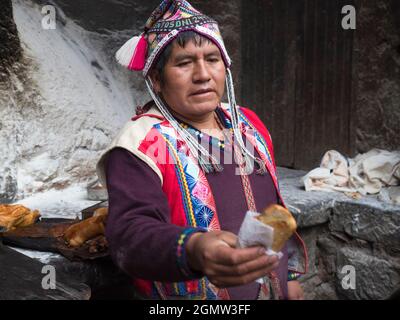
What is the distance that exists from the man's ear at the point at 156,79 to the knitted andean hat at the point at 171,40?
0.5 inches

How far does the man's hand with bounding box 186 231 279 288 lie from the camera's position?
0.92 m

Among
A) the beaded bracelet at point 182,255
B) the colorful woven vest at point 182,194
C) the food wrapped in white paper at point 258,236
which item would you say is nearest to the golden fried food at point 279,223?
the food wrapped in white paper at point 258,236

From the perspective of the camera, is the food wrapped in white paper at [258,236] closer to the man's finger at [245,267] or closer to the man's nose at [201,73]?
the man's finger at [245,267]

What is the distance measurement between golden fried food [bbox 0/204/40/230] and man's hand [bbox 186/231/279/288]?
153 cm

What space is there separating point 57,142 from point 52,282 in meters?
1.42

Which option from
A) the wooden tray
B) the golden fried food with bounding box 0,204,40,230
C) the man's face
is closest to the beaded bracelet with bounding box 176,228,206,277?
the man's face

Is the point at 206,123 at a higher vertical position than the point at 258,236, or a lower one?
higher

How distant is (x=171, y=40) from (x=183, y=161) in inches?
14.2

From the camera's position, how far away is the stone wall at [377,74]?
3297 millimetres

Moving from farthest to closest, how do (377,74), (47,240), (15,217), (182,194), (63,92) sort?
(377,74)
(63,92)
(15,217)
(47,240)
(182,194)

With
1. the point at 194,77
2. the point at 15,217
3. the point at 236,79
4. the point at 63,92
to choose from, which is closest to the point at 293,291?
the point at 194,77

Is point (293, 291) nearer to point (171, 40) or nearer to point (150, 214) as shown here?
point (150, 214)

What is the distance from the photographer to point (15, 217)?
227 cm
